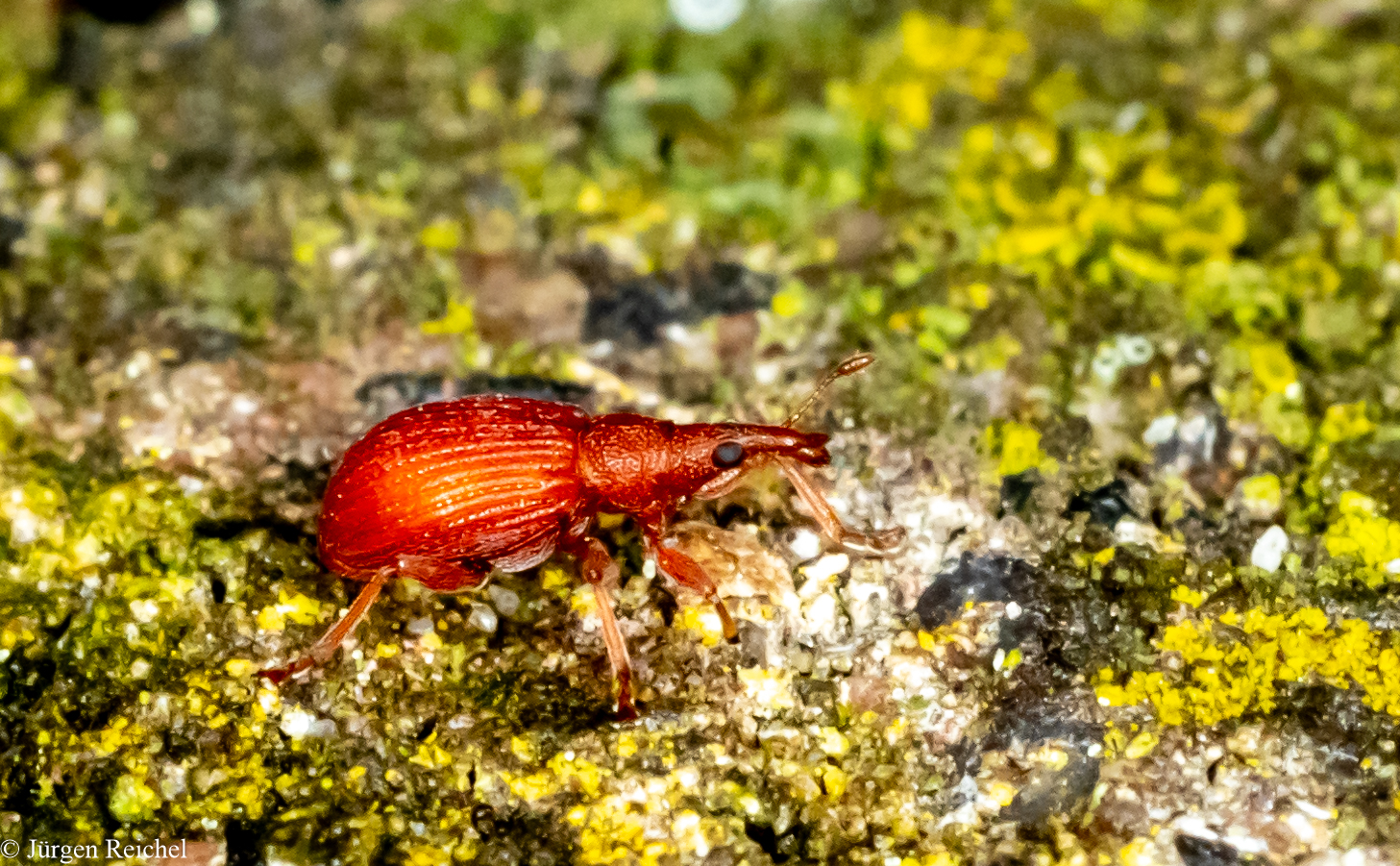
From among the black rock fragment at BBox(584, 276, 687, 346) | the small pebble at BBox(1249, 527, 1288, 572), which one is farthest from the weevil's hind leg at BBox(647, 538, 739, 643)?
the small pebble at BBox(1249, 527, 1288, 572)

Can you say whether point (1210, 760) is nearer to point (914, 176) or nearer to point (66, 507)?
point (914, 176)

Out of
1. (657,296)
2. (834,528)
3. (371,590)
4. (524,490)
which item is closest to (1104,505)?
(834,528)

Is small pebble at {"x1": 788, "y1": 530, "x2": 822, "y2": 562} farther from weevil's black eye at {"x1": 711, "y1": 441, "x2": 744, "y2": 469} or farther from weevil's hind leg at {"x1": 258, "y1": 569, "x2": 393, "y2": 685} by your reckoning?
weevil's hind leg at {"x1": 258, "y1": 569, "x2": 393, "y2": 685}

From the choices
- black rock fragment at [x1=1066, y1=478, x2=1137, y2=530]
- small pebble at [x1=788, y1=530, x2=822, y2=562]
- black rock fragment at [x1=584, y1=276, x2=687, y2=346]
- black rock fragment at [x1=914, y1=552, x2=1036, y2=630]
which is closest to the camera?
black rock fragment at [x1=914, y1=552, x2=1036, y2=630]

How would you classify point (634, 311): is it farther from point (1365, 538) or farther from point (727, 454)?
point (1365, 538)

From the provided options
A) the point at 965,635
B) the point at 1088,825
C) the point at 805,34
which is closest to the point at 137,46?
the point at 805,34

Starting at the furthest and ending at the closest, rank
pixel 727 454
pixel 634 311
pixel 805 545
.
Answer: pixel 634 311 < pixel 805 545 < pixel 727 454
